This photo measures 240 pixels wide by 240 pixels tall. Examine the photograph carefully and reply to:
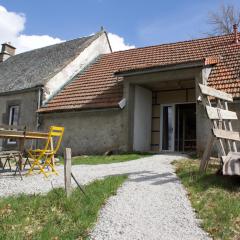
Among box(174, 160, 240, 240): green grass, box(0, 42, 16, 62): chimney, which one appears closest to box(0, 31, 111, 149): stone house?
box(0, 42, 16, 62): chimney

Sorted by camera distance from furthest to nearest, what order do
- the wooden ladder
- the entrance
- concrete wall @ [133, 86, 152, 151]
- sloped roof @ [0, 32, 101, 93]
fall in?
sloped roof @ [0, 32, 101, 93]
the entrance
concrete wall @ [133, 86, 152, 151]
the wooden ladder

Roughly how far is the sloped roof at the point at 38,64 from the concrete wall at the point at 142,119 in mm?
5306

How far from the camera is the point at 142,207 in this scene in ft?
18.7

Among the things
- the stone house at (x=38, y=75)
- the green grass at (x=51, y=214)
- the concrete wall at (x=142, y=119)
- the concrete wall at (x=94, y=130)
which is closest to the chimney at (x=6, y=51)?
the stone house at (x=38, y=75)

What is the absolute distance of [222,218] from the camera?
5.17 m

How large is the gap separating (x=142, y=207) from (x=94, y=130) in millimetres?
9284

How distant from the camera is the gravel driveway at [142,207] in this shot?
15.6 ft

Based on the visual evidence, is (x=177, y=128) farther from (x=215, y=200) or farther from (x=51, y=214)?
(x=51, y=214)

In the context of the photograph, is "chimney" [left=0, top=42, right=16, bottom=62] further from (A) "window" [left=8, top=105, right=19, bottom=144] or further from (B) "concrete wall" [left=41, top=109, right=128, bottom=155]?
(B) "concrete wall" [left=41, top=109, right=128, bottom=155]

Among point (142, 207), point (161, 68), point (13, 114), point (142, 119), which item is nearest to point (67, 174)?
point (142, 207)

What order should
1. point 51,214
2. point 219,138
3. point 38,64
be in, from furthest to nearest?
1. point 38,64
2. point 219,138
3. point 51,214

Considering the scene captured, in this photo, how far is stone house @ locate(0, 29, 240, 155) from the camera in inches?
517

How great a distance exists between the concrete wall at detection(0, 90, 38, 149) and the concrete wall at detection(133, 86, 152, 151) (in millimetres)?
5445

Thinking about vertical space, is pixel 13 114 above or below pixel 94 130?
above
